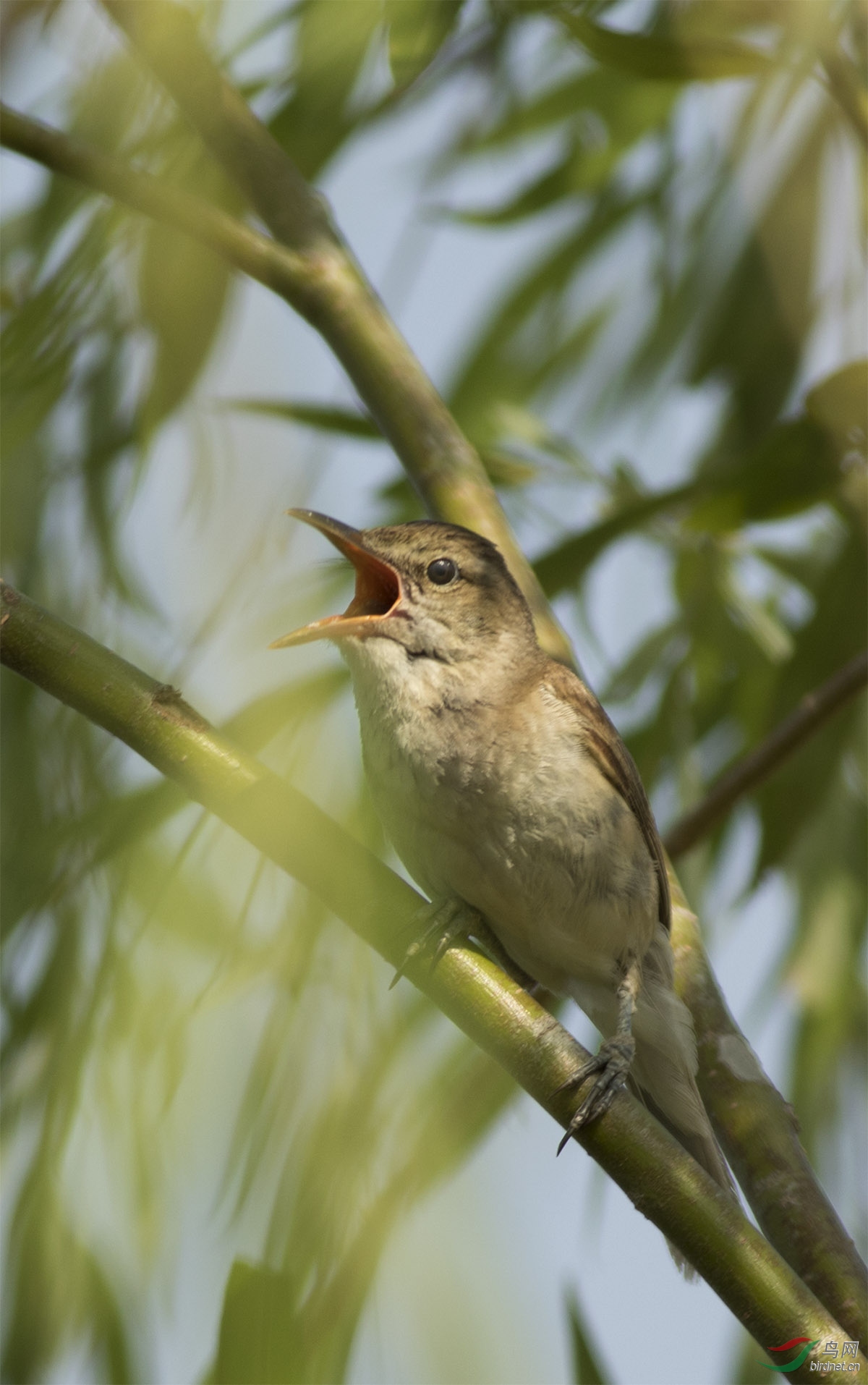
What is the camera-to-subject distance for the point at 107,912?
132 cm

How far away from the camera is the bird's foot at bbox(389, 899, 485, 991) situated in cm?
175

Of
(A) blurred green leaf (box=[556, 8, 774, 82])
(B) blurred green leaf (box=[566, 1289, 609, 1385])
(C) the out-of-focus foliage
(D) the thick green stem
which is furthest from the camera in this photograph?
(A) blurred green leaf (box=[556, 8, 774, 82])

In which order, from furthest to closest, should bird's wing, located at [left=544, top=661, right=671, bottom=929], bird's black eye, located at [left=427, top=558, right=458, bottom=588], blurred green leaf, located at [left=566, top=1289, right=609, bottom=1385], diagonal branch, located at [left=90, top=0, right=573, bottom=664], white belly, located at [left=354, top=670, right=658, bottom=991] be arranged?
bird's black eye, located at [left=427, top=558, right=458, bottom=588] → bird's wing, located at [left=544, top=661, right=671, bottom=929] → white belly, located at [left=354, top=670, right=658, bottom=991] → diagonal branch, located at [left=90, top=0, right=573, bottom=664] → blurred green leaf, located at [left=566, top=1289, right=609, bottom=1385]

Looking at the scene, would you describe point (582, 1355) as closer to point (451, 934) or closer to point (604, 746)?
point (451, 934)

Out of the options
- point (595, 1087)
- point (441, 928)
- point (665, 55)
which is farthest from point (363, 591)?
point (595, 1087)

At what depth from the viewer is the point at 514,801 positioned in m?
2.81

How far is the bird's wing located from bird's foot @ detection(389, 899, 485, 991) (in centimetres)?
40

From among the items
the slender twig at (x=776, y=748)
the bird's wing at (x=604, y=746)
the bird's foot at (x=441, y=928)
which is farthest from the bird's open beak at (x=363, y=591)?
the slender twig at (x=776, y=748)

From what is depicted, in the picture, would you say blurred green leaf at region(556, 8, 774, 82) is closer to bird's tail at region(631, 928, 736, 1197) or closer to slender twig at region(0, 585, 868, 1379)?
slender twig at region(0, 585, 868, 1379)

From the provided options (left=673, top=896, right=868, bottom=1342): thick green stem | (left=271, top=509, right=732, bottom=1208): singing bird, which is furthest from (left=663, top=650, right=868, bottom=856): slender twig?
(left=673, top=896, right=868, bottom=1342): thick green stem

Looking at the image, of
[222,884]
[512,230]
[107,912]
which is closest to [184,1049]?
[222,884]

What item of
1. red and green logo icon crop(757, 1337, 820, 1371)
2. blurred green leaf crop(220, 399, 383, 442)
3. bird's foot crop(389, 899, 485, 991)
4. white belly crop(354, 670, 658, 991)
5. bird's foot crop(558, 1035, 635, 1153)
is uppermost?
blurred green leaf crop(220, 399, 383, 442)

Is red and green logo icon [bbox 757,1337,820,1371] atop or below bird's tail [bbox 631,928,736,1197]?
below

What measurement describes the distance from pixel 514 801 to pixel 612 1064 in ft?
2.11
